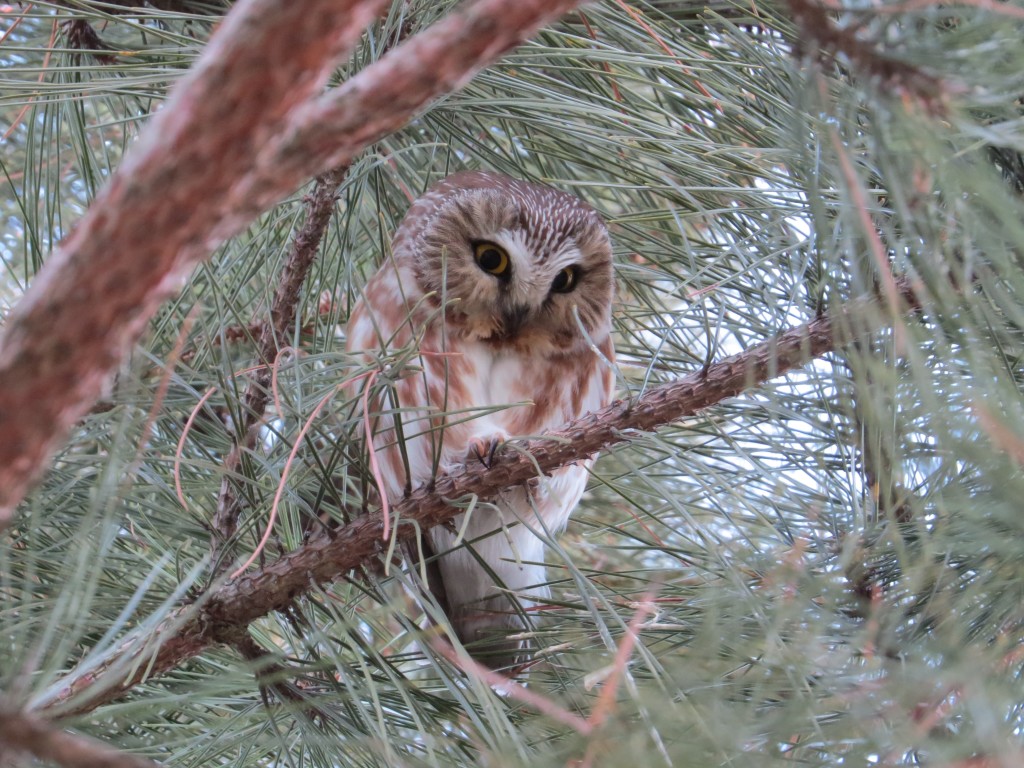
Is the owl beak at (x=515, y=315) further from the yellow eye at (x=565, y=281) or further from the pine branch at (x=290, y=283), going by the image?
the pine branch at (x=290, y=283)

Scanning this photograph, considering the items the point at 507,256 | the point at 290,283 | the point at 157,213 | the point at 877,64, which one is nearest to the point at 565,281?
the point at 507,256

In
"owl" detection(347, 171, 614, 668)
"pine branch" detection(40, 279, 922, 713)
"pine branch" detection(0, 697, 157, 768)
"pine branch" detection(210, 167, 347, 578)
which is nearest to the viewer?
"pine branch" detection(0, 697, 157, 768)

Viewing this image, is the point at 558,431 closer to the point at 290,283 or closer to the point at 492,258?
the point at 290,283

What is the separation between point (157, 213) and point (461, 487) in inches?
36.9

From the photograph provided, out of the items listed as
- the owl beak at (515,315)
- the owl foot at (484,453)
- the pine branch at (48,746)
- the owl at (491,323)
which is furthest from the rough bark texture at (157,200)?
the owl beak at (515,315)

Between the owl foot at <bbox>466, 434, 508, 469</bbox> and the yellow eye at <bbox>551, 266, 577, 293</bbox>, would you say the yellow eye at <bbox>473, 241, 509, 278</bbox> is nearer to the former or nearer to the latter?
the yellow eye at <bbox>551, 266, 577, 293</bbox>

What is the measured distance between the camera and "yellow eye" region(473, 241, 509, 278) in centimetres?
252

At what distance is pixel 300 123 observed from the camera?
85 cm

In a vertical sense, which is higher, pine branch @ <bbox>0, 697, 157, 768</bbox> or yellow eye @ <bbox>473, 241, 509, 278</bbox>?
yellow eye @ <bbox>473, 241, 509, 278</bbox>

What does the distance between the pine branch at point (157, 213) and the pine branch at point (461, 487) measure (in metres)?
0.78

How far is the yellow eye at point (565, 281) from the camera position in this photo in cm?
257

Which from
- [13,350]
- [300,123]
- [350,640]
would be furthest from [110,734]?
[300,123]

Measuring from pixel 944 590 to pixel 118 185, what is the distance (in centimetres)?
113

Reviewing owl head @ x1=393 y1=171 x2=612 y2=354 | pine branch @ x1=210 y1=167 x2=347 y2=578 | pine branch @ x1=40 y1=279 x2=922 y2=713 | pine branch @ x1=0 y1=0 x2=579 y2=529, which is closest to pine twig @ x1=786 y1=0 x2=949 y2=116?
pine branch @ x1=0 y1=0 x2=579 y2=529
